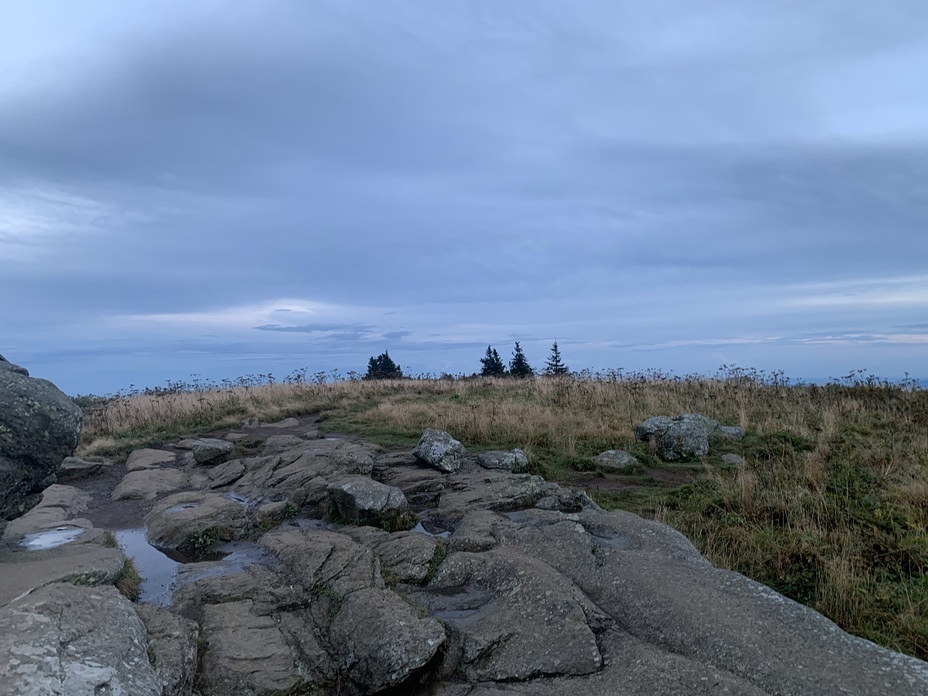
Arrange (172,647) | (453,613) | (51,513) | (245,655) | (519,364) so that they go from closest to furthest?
(172,647), (245,655), (453,613), (51,513), (519,364)

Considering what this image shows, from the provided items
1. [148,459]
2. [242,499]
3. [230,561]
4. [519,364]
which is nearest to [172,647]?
[230,561]

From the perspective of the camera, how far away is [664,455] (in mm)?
13000

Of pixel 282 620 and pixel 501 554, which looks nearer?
pixel 282 620

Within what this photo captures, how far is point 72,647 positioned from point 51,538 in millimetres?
5191

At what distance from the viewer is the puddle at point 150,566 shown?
22.9ft

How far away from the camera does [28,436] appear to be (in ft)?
24.7

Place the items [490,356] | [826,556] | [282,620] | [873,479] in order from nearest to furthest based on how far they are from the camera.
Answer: [282,620], [826,556], [873,479], [490,356]

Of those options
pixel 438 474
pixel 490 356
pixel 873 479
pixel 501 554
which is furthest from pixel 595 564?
pixel 490 356

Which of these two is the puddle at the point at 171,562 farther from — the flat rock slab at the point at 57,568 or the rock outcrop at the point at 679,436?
the rock outcrop at the point at 679,436

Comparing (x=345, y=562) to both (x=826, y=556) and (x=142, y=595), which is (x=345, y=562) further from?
(x=826, y=556)

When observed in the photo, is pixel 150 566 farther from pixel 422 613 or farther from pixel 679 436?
pixel 679 436

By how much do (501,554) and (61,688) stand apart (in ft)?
13.7

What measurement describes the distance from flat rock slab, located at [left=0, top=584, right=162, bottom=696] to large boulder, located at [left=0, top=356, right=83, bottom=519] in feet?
9.70

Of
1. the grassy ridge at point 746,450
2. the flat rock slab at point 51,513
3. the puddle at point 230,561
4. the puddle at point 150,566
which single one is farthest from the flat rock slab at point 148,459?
the puddle at point 230,561
